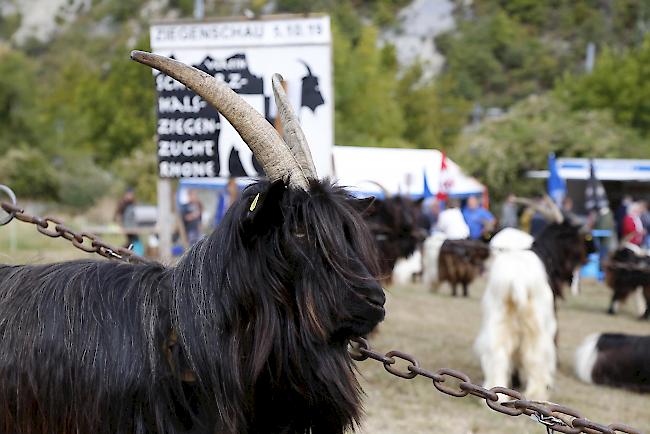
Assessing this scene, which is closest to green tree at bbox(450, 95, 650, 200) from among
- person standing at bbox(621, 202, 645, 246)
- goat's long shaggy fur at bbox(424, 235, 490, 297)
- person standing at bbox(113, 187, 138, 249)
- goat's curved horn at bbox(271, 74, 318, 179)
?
person standing at bbox(621, 202, 645, 246)

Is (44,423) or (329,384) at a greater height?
(329,384)

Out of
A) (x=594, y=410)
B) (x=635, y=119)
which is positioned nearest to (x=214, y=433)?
(x=594, y=410)

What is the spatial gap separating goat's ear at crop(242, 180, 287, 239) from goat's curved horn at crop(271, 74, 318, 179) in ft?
1.36

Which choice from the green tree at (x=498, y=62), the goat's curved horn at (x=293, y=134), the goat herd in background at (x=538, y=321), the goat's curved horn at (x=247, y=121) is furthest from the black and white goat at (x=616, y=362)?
the green tree at (x=498, y=62)

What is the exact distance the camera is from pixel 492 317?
25.2 feet

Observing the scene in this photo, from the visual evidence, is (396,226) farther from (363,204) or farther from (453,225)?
(363,204)

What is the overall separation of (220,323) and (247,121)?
2.33 ft

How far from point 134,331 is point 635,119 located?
40417mm

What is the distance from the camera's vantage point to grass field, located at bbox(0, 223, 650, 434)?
662 cm

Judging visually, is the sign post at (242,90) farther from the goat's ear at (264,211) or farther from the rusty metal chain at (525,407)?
the goat's ear at (264,211)

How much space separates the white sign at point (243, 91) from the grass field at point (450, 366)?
1409 mm

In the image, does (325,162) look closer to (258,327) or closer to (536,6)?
(258,327)

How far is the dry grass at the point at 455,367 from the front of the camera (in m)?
6.69

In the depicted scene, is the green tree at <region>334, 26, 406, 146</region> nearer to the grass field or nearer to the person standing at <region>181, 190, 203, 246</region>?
the person standing at <region>181, 190, 203, 246</region>
